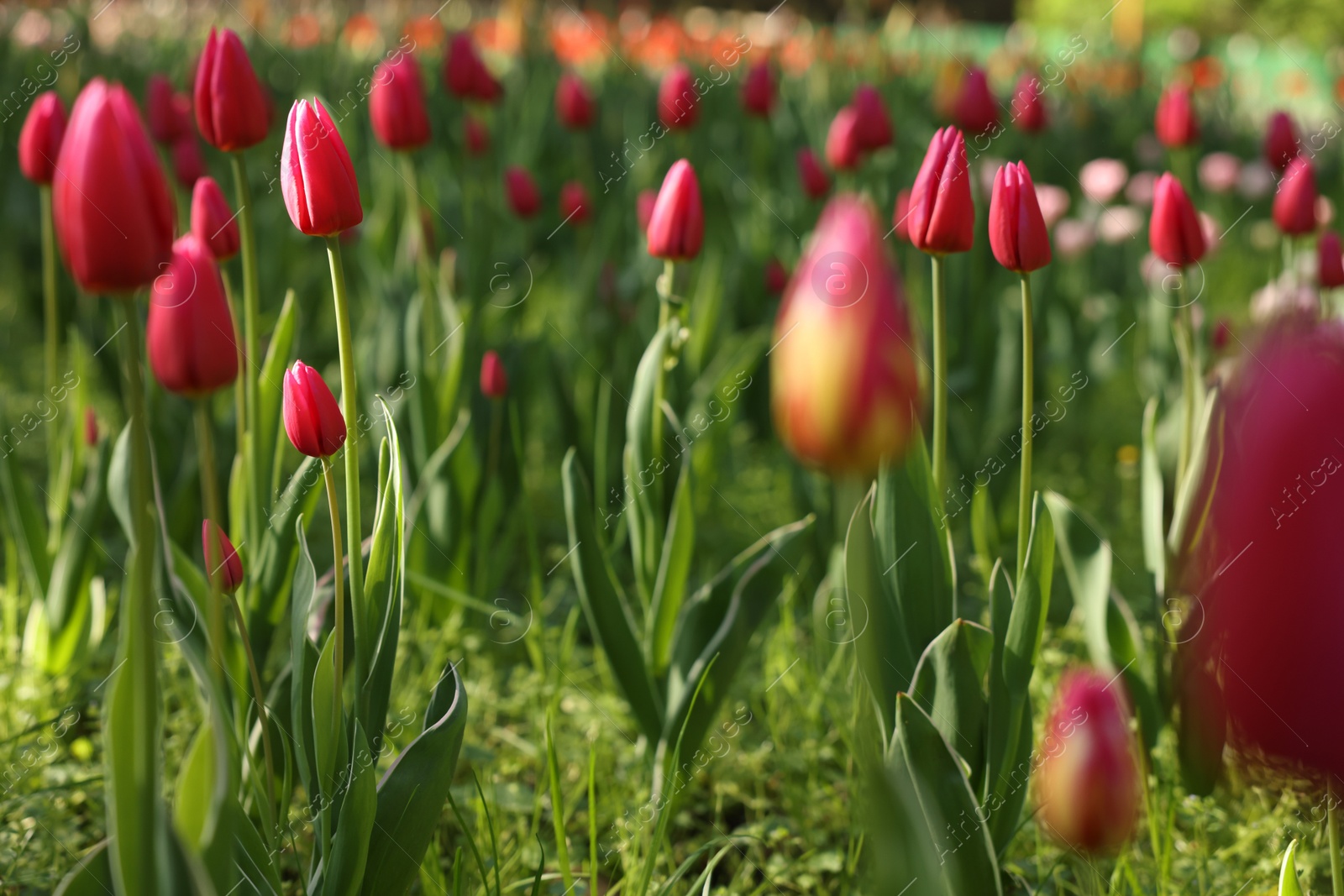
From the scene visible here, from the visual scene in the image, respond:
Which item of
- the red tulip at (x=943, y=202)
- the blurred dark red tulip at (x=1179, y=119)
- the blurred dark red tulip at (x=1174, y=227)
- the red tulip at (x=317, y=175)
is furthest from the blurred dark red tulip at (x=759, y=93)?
the red tulip at (x=317, y=175)

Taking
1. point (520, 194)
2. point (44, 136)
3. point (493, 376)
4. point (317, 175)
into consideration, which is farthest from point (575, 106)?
point (317, 175)

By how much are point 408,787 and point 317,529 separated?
1.69m

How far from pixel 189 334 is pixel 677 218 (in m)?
0.84

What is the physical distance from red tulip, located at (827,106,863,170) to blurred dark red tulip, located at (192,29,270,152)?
139 cm

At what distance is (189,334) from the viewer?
0.95m

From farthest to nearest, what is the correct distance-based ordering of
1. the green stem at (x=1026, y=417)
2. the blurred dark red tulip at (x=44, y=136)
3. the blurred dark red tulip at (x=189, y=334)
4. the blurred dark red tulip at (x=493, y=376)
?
the blurred dark red tulip at (x=493, y=376)
the blurred dark red tulip at (x=44, y=136)
the green stem at (x=1026, y=417)
the blurred dark red tulip at (x=189, y=334)

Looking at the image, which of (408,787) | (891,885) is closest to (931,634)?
(891,885)

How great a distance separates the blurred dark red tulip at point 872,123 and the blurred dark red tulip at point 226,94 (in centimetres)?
147

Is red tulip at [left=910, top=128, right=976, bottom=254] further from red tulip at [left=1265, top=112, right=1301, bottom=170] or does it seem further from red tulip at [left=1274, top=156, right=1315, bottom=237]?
red tulip at [left=1265, top=112, right=1301, bottom=170]

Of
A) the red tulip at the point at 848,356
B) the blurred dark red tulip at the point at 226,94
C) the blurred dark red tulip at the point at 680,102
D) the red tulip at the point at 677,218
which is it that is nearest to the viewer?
the red tulip at the point at 848,356

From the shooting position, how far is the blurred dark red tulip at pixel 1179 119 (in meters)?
2.35

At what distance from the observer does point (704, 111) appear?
502 centimetres

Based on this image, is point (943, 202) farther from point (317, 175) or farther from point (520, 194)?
point (520, 194)

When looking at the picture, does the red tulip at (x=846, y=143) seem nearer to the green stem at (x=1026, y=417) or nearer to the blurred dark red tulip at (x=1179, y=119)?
the blurred dark red tulip at (x=1179, y=119)
